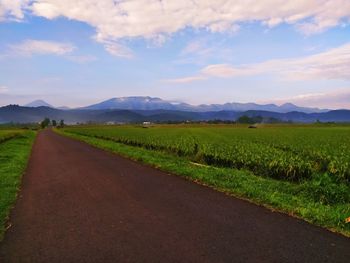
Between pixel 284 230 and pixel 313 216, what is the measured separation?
4.16ft

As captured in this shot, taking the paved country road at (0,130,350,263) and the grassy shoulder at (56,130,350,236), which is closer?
the paved country road at (0,130,350,263)

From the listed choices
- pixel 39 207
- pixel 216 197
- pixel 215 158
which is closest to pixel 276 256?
pixel 216 197

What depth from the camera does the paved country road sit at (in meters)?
5.72

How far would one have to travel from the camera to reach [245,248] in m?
5.93

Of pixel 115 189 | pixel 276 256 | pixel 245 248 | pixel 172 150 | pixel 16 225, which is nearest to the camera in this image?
pixel 276 256

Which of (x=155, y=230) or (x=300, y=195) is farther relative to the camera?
(x=300, y=195)

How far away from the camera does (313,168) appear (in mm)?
13680

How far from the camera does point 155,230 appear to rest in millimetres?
6984

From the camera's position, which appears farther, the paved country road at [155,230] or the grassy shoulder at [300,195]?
the grassy shoulder at [300,195]

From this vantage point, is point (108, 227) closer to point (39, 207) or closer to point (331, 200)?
point (39, 207)

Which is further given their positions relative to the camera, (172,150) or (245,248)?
(172,150)

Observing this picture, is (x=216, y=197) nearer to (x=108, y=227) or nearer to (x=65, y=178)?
(x=108, y=227)

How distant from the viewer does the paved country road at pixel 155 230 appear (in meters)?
5.72

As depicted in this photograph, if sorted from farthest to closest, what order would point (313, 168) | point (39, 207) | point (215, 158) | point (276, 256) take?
point (215, 158), point (313, 168), point (39, 207), point (276, 256)
